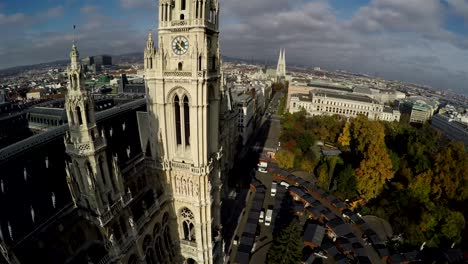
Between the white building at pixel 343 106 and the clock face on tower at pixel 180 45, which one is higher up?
the clock face on tower at pixel 180 45

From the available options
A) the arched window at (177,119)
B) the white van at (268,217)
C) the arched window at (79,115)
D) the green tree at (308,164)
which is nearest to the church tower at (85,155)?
the arched window at (79,115)

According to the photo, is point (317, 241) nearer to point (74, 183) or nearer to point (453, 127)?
point (74, 183)

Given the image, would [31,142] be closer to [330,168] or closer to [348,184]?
[348,184]

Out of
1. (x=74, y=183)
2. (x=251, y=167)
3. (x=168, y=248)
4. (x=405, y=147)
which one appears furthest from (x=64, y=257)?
(x=405, y=147)

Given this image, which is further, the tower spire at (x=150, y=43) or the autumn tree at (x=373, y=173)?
the autumn tree at (x=373, y=173)

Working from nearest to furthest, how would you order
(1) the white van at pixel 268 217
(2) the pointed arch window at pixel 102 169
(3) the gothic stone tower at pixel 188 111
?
(2) the pointed arch window at pixel 102 169 → (3) the gothic stone tower at pixel 188 111 → (1) the white van at pixel 268 217

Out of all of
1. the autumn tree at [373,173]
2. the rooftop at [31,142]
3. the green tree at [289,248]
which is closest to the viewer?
the rooftop at [31,142]

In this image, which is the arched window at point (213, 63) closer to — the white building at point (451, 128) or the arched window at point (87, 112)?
the arched window at point (87, 112)

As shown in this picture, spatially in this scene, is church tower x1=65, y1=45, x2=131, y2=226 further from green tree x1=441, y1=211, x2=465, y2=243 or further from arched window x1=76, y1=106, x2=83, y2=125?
green tree x1=441, y1=211, x2=465, y2=243

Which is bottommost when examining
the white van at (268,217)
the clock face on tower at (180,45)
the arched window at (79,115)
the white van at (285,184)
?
the white van at (268,217)
